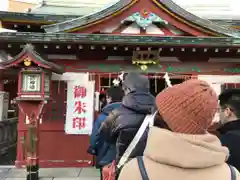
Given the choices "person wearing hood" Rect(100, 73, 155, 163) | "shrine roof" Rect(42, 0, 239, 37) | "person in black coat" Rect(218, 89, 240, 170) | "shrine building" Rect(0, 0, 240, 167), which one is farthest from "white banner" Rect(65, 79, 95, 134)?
"person in black coat" Rect(218, 89, 240, 170)

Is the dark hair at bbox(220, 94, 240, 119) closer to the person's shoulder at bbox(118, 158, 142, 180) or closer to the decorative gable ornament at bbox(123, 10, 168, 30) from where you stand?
the person's shoulder at bbox(118, 158, 142, 180)

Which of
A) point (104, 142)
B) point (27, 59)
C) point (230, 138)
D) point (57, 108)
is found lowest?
point (57, 108)

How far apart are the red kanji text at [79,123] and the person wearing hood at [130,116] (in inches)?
157

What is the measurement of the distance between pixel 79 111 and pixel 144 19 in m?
3.13

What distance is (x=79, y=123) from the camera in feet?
22.0

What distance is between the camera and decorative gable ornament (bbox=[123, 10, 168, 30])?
7.30m

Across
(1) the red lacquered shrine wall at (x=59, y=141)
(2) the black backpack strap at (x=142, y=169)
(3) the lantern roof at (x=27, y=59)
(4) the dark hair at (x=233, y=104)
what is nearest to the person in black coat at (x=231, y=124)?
(4) the dark hair at (x=233, y=104)

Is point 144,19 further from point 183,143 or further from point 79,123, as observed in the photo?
point 183,143

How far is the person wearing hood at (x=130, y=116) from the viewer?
257 centimetres

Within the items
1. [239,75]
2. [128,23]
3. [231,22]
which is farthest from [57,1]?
[239,75]

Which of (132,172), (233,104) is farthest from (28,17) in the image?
(132,172)

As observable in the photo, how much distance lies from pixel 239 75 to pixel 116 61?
11.6 feet

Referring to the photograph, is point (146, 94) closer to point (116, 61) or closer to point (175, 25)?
point (116, 61)

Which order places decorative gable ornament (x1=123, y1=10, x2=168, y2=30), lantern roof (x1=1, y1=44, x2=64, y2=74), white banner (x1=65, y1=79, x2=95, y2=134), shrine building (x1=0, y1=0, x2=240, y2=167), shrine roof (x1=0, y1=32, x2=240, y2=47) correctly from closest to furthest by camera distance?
lantern roof (x1=1, y1=44, x2=64, y2=74) < shrine roof (x1=0, y1=32, x2=240, y2=47) < white banner (x1=65, y1=79, x2=95, y2=134) < shrine building (x1=0, y1=0, x2=240, y2=167) < decorative gable ornament (x1=123, y1=10, x2=168, y2=30)
